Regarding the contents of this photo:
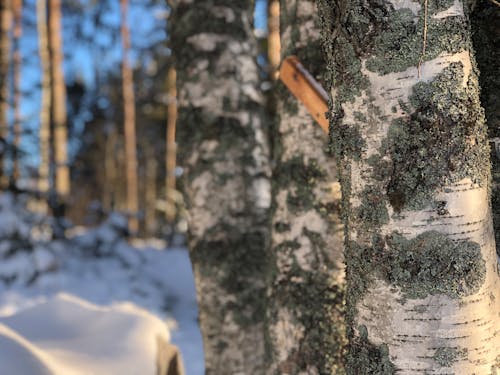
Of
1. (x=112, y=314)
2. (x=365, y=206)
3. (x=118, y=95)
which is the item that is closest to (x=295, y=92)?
(x=365, y=206)

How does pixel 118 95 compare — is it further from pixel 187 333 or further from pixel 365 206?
pixel 365 206

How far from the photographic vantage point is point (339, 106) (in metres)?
1.23

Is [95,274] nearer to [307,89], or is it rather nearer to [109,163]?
[307,89]

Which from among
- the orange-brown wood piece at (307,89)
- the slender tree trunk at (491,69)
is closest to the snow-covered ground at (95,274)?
the orange-brown wood piece at (307,89)

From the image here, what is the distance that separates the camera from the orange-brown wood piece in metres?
1.65

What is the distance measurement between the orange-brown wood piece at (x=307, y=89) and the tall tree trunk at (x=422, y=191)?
0.46 meters

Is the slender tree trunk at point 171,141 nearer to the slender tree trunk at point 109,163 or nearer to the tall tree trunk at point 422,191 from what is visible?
the slender tree trunk at point 109,163

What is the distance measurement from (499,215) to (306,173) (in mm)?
768

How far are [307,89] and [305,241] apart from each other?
0.63 metres

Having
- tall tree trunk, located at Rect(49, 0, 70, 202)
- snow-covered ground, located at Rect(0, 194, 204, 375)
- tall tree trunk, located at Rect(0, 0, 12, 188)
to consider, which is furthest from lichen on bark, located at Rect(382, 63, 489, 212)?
tall tree trunk, located at Rect(0, 0, 12, 188)

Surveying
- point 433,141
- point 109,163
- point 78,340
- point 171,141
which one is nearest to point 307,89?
point 433,141

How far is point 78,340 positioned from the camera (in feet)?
8.46

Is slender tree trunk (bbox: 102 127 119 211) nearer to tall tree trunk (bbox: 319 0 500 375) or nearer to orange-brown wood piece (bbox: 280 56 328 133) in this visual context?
orange-brown wood piece (bbox: 280 56 328 133)

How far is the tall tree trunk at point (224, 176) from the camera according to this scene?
261 centimetres
